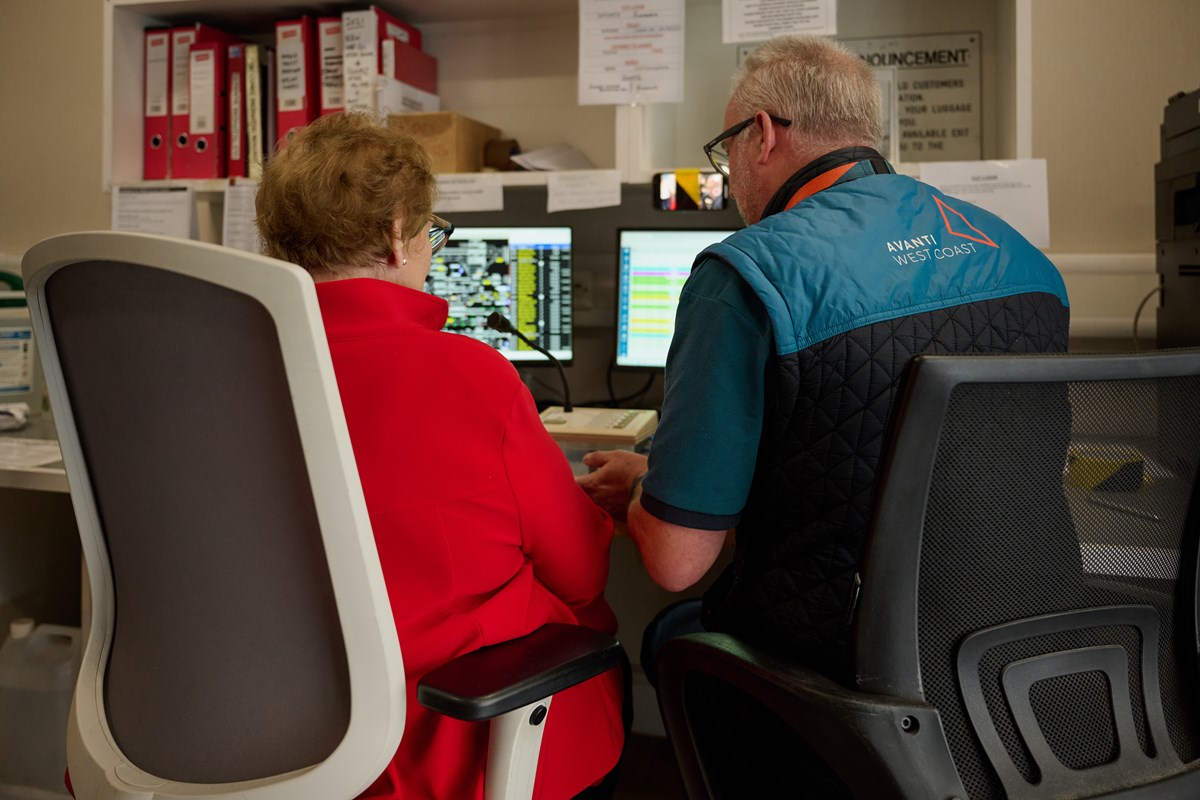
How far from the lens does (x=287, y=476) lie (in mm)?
727

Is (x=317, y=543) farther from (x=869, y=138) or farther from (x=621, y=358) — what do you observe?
(x=621, y=358)

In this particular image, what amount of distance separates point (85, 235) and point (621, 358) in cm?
132

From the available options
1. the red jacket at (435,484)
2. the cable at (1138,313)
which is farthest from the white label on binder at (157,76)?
the cable at (1138,313)

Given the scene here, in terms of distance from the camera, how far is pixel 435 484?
35.2 inches

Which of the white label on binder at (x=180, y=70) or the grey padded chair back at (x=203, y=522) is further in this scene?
the white label on binder at (x=180, y=70)

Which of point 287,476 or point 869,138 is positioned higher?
point 869,138

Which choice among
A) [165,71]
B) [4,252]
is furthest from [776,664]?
[4,252]

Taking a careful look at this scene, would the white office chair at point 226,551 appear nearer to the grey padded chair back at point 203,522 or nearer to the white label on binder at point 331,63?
the grey padded chair back at point 203,522

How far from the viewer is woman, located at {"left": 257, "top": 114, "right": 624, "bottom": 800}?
2.93 feet

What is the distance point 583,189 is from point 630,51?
0.86ft

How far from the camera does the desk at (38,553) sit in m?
1.90

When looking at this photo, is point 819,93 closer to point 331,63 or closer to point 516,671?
point 516,671

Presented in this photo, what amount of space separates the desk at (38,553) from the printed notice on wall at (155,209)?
1.50ft

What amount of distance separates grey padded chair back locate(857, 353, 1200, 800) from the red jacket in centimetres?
37
